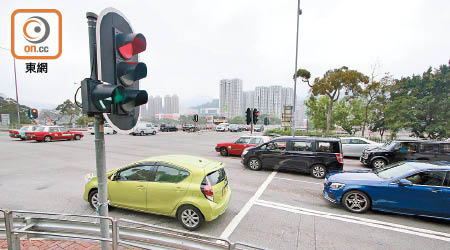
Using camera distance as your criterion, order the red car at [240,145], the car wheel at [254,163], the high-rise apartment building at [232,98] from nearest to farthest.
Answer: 1. the car wheel at [254,163]
2. the red car at [240,145]
3. the high-rise apartment building at [232,98]

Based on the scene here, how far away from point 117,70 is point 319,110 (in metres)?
29.5

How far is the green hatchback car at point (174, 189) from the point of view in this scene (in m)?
4.08

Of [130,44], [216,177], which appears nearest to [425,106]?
[216,177]

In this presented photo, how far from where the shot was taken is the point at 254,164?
9211 mm

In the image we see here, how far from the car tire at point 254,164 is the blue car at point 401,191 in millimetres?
3837

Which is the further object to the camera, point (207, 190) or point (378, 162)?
point (378, 162)

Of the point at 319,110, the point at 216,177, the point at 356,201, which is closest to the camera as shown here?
the point at 216,177

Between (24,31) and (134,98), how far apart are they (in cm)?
833

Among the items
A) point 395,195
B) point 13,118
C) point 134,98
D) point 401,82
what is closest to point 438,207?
point 395,195

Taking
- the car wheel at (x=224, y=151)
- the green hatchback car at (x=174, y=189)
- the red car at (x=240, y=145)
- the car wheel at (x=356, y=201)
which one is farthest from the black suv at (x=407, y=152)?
the green hatchback car at (x=174, y=189)

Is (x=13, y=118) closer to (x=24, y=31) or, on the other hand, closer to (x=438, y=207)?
(x=24, y=31)

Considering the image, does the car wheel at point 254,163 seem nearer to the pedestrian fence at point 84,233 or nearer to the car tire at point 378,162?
the car tire at point 378,162

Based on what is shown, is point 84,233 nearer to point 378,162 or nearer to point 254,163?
point 254,163

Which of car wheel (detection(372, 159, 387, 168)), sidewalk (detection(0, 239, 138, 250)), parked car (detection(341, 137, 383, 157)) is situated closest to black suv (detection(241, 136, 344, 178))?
car wheel (detection(372, 159, 387, 168))
